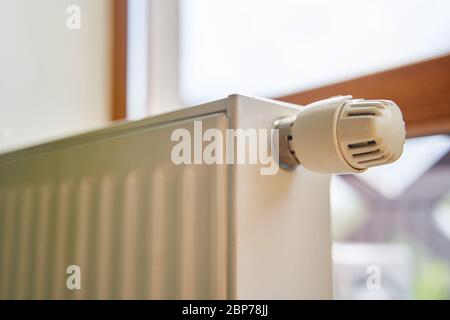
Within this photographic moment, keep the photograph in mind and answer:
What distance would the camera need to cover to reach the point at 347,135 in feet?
1.37

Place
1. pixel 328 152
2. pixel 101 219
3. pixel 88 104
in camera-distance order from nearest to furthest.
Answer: pixel 328 152 → pixel 101 219 → pixel 88 104

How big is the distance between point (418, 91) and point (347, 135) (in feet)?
0.80

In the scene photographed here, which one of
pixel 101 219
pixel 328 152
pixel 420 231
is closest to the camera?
pixel 328 152

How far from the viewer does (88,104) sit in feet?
3.02

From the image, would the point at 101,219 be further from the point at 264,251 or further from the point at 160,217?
the point at 264,251

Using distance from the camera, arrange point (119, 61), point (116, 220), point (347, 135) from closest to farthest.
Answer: point (347, 135) → point (116, 220) → point (119, 61)

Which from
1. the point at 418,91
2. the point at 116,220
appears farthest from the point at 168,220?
the point at 418,91

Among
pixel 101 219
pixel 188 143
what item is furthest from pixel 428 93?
pixel 101 219

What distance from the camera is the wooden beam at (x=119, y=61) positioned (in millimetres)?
940

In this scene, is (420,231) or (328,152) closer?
(328,152)

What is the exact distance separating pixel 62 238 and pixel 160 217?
0.60ft

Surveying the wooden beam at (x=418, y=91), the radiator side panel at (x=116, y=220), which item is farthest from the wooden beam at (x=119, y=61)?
the wooden beam at (x=418, y=91)

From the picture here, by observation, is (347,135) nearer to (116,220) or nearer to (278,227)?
(278,227)
